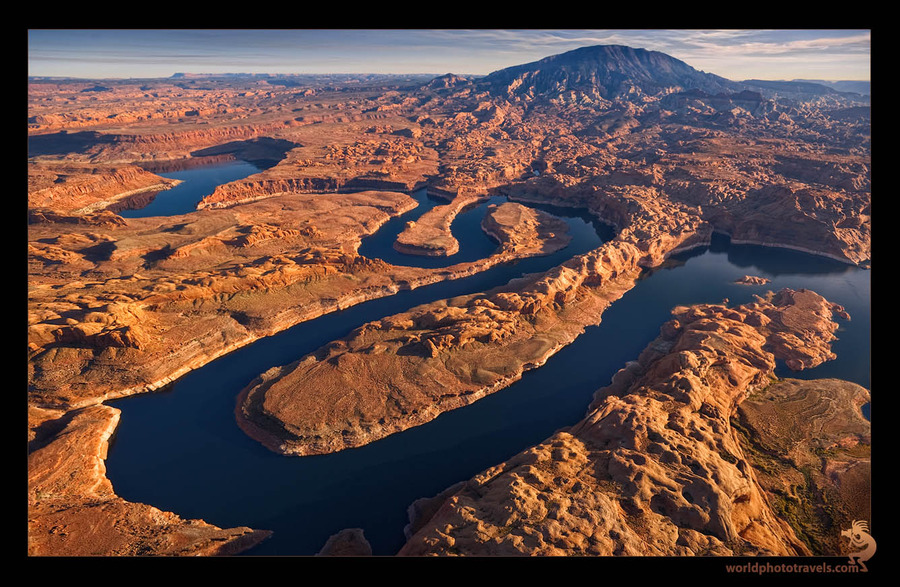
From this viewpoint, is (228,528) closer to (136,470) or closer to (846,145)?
(136,470)

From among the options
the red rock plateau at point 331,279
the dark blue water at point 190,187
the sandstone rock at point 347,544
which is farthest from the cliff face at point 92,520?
the dark blue water at point 190,187

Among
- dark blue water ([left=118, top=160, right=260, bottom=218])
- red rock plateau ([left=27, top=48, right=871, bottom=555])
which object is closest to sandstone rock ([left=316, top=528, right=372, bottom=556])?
Answer: red rock plateau ([left=27, top=48, right=871, bottom=555])

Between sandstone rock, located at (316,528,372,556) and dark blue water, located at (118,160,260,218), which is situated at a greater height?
dark blue water, located at (118,160,260,218)

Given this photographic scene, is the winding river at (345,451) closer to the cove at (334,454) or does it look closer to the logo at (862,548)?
the cove at (334,454)

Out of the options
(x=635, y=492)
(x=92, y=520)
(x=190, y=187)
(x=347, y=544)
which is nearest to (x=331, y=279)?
(x=92, y=520)

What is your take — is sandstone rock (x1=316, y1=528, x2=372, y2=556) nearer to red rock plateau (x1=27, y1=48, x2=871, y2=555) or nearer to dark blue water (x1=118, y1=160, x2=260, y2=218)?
red rock plateau (x1=27, y1=48, x2=871, y2=555)

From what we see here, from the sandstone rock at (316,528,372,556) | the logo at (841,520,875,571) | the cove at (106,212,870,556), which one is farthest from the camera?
the cove at (106,212,870,556)

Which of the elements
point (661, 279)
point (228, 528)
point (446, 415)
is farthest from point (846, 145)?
point (228, 528)
